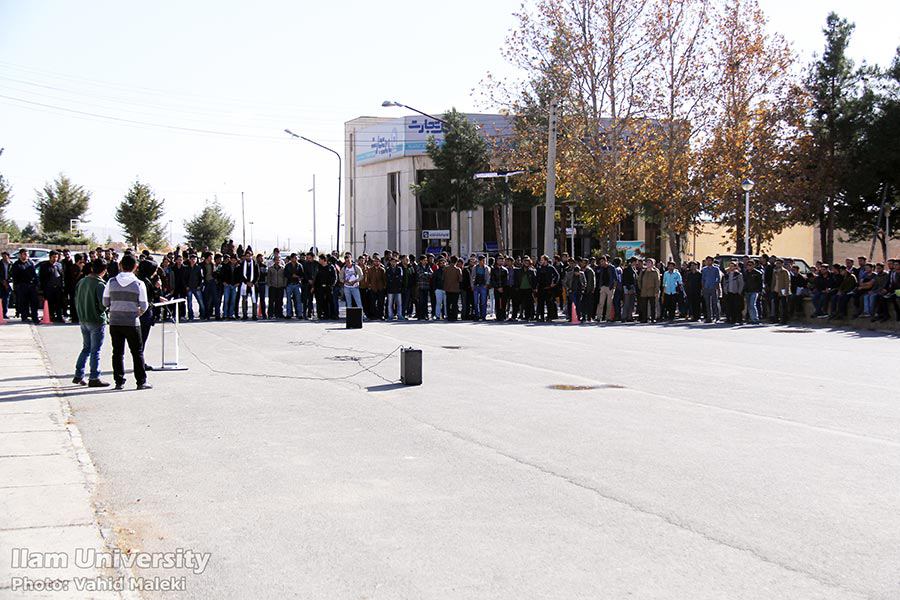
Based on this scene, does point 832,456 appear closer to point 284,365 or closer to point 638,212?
point 284,365

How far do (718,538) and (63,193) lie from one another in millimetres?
83062

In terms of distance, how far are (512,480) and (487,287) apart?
22.4 m

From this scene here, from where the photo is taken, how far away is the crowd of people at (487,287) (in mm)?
27750

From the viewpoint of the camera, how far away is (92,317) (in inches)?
524

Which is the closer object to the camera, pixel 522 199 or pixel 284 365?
pixel 284 365

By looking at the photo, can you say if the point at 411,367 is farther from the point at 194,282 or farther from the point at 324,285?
the point at 194,282

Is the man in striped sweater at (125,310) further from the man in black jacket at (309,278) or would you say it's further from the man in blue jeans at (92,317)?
the man in black jacket at (309,278)

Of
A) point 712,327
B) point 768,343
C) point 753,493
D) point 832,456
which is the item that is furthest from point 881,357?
point 753,493

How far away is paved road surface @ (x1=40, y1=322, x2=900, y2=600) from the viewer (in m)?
5.38

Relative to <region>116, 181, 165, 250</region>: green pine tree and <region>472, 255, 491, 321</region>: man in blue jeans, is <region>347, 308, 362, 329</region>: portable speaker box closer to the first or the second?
<region>472, 255, 491, 321</region>: man in blue jeans

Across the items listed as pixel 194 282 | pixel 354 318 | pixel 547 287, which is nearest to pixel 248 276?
pixel 194 282

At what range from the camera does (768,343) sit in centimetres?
2095

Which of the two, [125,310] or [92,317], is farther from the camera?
[92,317]

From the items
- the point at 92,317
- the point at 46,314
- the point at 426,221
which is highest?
the point at 426,221
